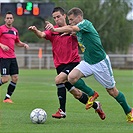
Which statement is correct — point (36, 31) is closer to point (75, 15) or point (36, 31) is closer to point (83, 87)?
point (75, 15)

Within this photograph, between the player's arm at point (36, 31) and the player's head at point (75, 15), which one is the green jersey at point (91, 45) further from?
the player's arm at point (36, 31)

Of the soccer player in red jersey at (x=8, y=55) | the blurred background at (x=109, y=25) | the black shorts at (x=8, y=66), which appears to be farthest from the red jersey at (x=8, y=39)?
the blurred background at (x=109, y=25)

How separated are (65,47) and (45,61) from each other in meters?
40.3

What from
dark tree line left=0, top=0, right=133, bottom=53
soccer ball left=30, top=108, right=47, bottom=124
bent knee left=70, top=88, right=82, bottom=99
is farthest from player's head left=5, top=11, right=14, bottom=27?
dark tree line left=0, top=0, right=133, bottom=53

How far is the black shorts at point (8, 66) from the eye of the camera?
52.1 feet

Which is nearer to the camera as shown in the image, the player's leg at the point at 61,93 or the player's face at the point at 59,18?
the player's leg at the point at 61,93

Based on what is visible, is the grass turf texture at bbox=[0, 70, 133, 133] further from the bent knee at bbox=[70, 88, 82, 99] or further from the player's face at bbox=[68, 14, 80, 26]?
the player's face at bbox=[68, 14, 80, 26]

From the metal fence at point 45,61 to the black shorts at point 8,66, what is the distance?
33.9 m

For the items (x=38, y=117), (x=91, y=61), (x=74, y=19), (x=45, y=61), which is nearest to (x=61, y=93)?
(x=91, y=61)

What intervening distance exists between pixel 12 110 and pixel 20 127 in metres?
3.29

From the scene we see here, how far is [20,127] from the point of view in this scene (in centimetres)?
1041

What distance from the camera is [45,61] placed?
2079 inches

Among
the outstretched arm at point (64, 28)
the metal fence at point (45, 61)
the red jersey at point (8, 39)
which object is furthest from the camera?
the metal fence at point (45, 61)

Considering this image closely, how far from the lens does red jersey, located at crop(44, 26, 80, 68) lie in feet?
41.0
